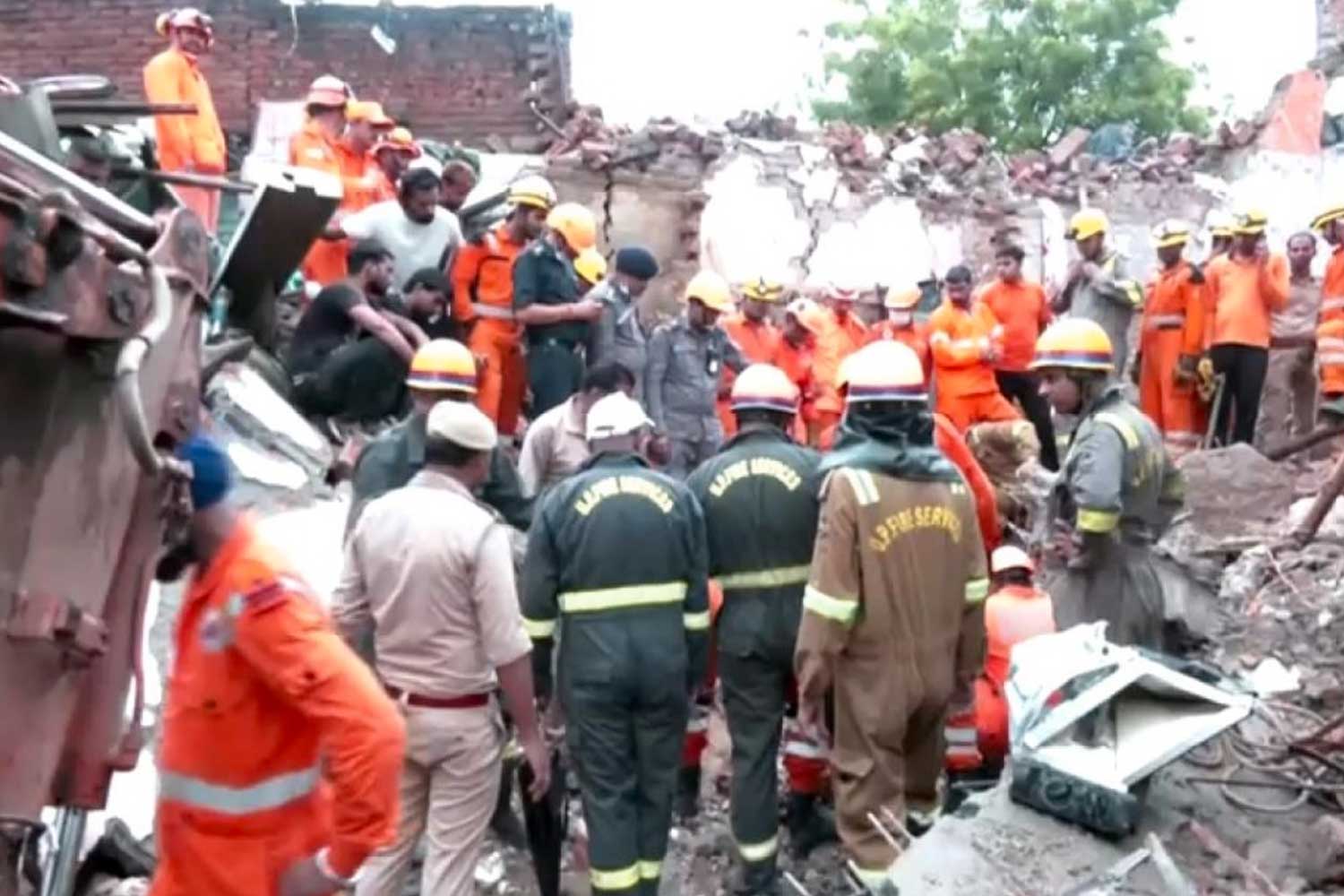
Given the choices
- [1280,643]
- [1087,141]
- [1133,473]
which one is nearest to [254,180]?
[1133,473]

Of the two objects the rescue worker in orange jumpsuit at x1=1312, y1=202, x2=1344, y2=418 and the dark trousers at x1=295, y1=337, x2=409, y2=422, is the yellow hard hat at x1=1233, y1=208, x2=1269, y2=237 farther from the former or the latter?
the dark trousers at x1=295, y1=337, x2=409, y2=422

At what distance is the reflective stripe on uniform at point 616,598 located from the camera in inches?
237

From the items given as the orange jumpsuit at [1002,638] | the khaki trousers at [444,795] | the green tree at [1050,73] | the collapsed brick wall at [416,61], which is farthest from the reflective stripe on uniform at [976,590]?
the green tree at [1050,73]

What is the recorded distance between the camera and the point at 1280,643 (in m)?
8.58

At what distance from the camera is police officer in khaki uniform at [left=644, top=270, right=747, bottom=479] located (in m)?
9.52

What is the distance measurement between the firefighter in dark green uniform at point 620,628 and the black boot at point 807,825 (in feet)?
3.57

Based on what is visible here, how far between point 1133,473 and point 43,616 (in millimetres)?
4666

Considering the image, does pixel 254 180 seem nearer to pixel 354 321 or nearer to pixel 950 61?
pixel 354 321

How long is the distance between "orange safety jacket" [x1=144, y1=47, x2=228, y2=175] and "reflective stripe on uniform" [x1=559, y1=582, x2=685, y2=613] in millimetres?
4650

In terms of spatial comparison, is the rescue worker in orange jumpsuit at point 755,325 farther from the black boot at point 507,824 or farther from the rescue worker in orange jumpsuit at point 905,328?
the black boot at point 507,824

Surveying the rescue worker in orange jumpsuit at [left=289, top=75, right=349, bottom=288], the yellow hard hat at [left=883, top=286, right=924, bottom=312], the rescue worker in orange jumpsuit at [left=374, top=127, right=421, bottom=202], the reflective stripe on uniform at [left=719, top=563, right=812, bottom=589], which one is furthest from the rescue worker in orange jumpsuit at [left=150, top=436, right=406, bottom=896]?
the yellow hard hat at [left=883, top=286, right=924, bottom=312]

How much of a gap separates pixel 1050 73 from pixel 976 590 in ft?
72.7

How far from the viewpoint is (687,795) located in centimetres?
741

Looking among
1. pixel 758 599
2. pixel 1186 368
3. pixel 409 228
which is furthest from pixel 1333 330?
pixel 758 599
